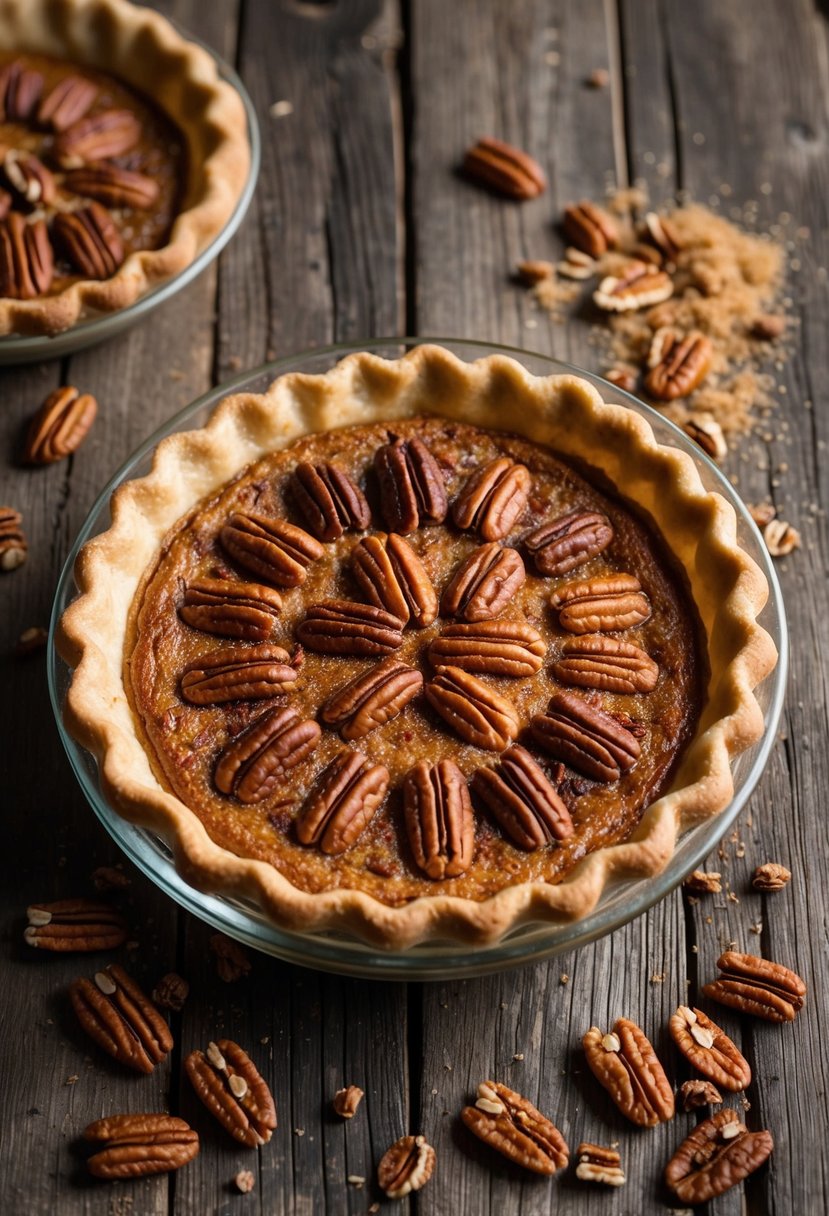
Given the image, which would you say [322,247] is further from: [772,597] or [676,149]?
[772,597]

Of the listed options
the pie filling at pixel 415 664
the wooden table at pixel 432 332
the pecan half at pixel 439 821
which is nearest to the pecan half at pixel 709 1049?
the wooden table at pixel 432 332

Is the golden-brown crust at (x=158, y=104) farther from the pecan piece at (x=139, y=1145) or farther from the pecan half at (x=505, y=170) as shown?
the pecan piece at (x=139, y=1145)

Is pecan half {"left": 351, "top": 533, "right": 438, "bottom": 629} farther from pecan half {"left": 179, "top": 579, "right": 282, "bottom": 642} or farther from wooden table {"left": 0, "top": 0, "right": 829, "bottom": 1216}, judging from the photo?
wooden table {"left": 0, "top": 0, "right": 829, "bottom": 1216}

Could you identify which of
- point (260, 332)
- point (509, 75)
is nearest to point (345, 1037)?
point (260, 332)

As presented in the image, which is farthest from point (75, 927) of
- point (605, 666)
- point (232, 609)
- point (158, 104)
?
point (158, 104)

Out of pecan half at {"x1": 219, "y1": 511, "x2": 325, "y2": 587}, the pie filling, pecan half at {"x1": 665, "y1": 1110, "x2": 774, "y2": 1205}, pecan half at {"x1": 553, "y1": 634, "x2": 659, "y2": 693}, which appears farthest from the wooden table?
pecan half at {"x1": 219, "y1": 511, "x2": 325, "y2": 587}

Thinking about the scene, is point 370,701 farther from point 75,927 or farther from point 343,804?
point 75,927
